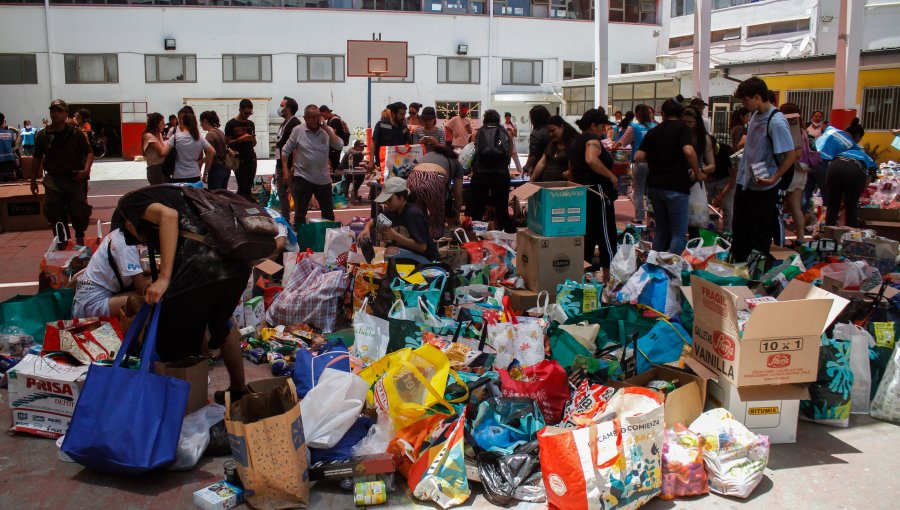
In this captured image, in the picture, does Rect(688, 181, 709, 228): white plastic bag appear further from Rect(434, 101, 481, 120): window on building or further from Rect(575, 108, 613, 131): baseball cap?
Rect(434, 101, 481, 120): window on building

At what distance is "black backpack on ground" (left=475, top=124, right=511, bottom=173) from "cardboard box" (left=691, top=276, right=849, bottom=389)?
5.13 meters

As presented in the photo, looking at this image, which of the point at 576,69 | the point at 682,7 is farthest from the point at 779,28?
the point at 576,69

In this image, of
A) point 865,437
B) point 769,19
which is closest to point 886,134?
point 769,19

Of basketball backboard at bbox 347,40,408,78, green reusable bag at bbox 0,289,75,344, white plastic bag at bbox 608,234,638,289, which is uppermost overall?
basketball backboard at bbox 347,40,408,78

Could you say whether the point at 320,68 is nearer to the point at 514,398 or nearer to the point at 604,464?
the point at 514,398

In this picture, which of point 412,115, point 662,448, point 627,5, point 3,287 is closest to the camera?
point 662,448

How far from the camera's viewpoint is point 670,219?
7207 mm

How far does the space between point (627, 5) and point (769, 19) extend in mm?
7817

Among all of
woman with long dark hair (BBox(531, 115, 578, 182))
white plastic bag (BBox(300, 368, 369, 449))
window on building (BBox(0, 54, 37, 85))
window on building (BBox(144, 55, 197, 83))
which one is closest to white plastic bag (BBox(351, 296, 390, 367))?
white plastic bag (BBox(300, 368, 369, 449))

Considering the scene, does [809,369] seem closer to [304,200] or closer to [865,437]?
[865,437]

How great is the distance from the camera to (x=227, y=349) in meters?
4.45

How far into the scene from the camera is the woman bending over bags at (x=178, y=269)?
396 centimetres

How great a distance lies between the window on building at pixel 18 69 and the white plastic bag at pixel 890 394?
115ft

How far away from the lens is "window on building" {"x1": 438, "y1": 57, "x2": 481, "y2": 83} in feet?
116
